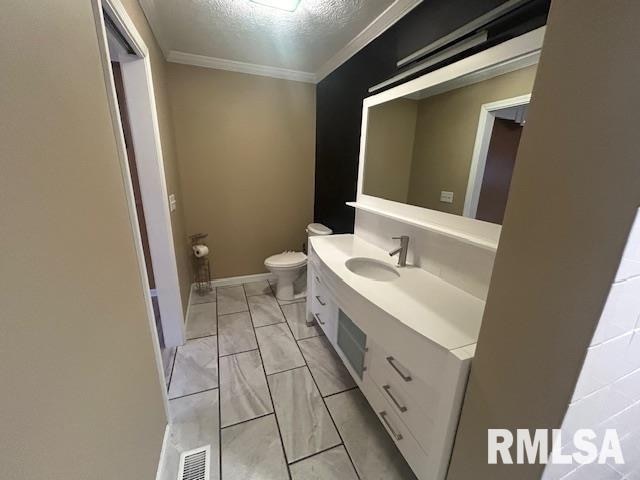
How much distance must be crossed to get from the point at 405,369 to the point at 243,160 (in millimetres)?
2436

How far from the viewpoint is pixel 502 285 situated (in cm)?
72

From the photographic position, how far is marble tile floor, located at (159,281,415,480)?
4.03 ft

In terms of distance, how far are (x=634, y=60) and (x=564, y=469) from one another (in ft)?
3.19

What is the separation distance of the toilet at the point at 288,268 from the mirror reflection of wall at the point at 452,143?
108cm

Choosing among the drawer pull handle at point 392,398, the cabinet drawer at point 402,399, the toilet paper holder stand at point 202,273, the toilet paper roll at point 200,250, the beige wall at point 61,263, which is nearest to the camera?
the beige wall at point 61,263

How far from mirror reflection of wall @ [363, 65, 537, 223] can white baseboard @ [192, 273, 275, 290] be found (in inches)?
74.2

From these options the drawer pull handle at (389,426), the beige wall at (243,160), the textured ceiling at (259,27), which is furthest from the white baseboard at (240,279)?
the textured ceiling at (259,27)

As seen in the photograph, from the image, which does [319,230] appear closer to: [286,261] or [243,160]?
[286,261]

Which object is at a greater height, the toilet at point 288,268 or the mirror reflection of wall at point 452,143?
the mirror reflection of wall at point 452,143

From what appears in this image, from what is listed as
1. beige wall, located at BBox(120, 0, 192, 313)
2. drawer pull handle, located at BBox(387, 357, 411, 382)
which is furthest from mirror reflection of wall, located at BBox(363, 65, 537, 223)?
beige wall, located at BBox(120, 0, 192, 313)

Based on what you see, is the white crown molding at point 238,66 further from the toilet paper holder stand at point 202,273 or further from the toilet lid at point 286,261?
the toilet lid at point 286,261

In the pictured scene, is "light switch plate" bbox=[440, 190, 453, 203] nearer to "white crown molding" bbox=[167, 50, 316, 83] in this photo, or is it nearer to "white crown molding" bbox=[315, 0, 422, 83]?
"white crown molding" bbox=[315, 0, 422, 83]

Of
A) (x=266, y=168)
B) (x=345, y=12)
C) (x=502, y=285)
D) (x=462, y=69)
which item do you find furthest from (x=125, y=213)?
(x=266, y=168)

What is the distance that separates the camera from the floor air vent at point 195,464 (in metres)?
1.17
